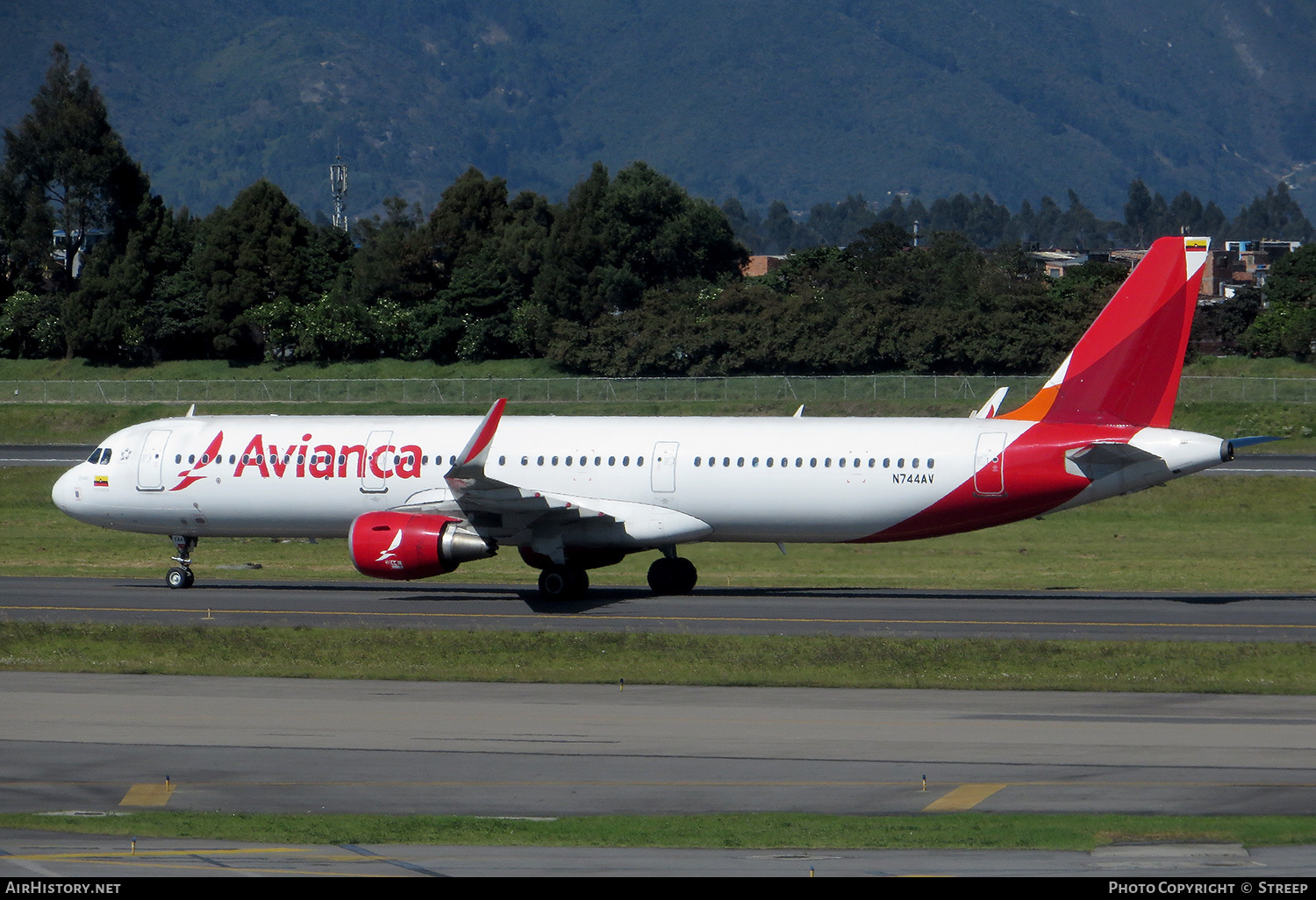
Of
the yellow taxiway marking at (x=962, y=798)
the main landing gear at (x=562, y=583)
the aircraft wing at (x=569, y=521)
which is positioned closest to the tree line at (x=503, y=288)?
the aircraft wing at (x=569, y=521)

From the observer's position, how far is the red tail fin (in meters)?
31.7

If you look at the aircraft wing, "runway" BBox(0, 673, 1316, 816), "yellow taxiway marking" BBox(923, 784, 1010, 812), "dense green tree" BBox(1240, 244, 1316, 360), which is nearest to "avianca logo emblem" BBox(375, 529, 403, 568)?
the aircraft wing

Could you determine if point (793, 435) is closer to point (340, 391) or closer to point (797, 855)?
point (797, 855)

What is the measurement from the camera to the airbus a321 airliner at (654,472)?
31.6m

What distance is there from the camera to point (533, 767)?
17562mm

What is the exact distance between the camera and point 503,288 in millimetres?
94938

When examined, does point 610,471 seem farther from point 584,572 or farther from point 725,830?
point 725,830

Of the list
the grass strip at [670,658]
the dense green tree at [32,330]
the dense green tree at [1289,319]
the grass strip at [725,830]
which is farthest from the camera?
the dense green tree at [32,330]

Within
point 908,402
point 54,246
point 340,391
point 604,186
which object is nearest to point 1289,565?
point 908,402

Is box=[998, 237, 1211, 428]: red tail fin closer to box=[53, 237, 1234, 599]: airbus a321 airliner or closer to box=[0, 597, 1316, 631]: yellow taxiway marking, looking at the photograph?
box=[53, 237, 1234, 599]: airbus a321 airliner

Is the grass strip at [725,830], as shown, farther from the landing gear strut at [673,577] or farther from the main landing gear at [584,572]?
the landing gear strut at [673,577]

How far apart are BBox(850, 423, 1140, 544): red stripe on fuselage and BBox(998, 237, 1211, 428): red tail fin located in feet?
1.52

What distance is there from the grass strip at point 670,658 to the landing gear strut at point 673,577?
8010mm

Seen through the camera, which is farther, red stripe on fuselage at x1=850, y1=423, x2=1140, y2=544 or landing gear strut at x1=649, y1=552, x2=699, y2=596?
landing gear strut at x1=649, y1=552, x2=699, y2=596
